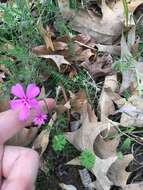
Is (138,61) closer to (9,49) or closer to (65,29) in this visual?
(65,29)

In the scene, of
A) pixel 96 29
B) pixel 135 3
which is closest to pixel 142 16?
pixel 135 3

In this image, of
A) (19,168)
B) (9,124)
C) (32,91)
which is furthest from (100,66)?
(19,168)

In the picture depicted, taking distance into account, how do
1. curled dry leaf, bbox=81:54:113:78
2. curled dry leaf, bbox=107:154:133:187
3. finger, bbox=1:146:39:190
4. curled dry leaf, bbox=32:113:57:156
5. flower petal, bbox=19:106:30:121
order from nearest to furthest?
1. finger, bbox=1:146:39:190
2. flower petal, bbox=19:106:30:121
3. curled dry leaf, bbox=107:154:133:187
4. curled dry leaf, bbox=32:113:57:156
5. curled dry leaf, bbox=81:54:113:78

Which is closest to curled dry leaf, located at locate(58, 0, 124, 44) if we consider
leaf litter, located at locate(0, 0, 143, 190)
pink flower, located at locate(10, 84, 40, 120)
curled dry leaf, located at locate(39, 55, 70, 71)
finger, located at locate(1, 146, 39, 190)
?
leaf litter, located at locate(0, 0, 143, 190)

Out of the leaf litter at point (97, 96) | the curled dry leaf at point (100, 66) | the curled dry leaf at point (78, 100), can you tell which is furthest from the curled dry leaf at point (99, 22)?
the curled dry leaf at point (78, 100)

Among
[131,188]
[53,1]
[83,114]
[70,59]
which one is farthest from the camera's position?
[53,1]

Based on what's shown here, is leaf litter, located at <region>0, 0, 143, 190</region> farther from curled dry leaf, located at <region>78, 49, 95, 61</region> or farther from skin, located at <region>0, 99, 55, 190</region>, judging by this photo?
skin, located at <region>0, 99, 55, 190</region>
